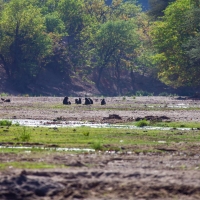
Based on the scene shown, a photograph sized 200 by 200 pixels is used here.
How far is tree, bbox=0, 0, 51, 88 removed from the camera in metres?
84.8

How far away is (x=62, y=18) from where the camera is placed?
3967 inches

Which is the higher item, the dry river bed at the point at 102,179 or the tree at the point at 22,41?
the tree at the point at 22,41

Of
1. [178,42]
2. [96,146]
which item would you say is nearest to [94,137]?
[96,146]

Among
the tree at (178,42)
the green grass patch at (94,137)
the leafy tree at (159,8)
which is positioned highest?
the leafy tree at (159,8)

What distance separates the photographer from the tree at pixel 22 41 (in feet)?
278

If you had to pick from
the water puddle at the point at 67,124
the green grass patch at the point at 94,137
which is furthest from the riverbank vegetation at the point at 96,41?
the green grass patch at the point at 94,137

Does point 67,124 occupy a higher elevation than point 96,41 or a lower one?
lower

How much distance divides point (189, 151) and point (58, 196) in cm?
837

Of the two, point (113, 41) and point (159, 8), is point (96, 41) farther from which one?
point (159, 8)

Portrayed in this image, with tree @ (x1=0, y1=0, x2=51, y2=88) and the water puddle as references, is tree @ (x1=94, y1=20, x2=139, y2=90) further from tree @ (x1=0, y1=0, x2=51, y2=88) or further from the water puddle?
the water puddle

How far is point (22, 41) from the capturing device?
287 ft

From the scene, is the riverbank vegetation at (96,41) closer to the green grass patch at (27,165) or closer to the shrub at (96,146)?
the shrub at (96,146)

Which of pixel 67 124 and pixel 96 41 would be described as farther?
pixel 96 41

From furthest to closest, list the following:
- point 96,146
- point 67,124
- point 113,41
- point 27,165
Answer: point 113,41 < point 67,124 < point 96,146 < point 27,165
